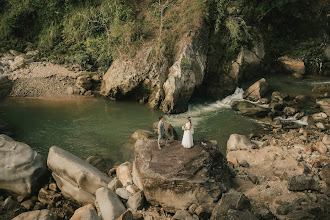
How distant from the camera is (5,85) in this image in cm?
2130

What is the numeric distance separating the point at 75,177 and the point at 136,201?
2.86 metres

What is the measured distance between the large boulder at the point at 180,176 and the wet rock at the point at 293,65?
20392mm

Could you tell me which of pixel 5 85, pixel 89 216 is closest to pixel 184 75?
pixel 89 216

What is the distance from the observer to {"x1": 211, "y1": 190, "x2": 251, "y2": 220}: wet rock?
8.89 metres

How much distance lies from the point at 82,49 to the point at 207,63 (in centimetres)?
1233

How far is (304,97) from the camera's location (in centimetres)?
2189

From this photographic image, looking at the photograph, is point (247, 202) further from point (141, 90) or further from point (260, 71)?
point (260, 71)

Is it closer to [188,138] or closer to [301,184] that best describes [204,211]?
[188,138]

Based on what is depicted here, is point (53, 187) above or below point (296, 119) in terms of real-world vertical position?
below

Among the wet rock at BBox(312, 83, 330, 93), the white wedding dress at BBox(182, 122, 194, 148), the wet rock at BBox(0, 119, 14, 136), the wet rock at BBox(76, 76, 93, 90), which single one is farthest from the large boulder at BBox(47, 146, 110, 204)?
the wet rock at BBox(312, 83, 330, 93)

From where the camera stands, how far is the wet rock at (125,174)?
1156 centimetres

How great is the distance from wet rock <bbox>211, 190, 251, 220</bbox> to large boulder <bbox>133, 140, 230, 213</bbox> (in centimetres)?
83

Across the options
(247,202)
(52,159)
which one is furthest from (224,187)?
(52,159)

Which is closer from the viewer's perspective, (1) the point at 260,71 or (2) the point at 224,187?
(2) the point at 224,187
